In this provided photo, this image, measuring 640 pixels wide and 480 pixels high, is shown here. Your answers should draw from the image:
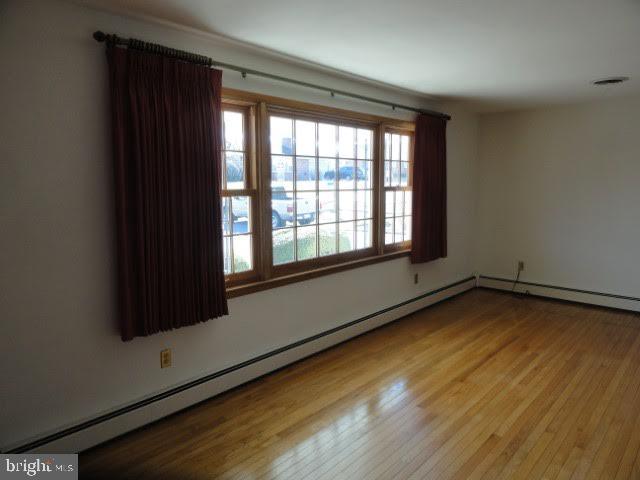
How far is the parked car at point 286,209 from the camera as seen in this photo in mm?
3350

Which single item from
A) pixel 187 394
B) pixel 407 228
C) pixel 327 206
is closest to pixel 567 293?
pixel 407 228

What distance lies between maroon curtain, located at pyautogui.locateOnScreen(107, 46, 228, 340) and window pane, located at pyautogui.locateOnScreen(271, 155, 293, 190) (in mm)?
628

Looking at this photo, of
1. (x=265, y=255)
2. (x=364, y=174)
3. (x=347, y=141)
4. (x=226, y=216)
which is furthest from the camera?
(x=364, y=174)

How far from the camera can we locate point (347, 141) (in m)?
3.95

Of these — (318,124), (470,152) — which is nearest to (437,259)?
(470,152)

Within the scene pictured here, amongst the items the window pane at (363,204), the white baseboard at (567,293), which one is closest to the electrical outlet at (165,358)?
the window pane at (363,204)

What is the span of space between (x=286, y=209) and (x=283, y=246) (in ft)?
0.95

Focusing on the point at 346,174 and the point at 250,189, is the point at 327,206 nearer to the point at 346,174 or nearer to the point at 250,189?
the point at 346,174

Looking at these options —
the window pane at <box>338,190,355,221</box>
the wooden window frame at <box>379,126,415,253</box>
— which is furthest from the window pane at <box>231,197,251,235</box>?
the wooden window frame at <box>379,126,415,253</box>

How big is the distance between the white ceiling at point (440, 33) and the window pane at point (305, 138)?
495mm

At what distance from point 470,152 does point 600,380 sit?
3.25 meters

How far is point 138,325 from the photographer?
2.47 metres

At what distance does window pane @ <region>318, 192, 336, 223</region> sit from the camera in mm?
3760

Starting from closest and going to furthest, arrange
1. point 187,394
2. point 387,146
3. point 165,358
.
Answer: point 165,358
point 187,394
point 387,146
